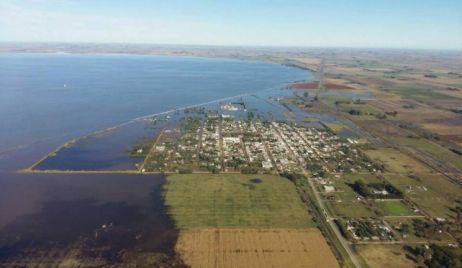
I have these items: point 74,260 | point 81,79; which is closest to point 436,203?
point 74,260

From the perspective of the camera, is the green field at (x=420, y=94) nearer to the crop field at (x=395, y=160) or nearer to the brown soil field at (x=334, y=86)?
the brown soil field at (x=334, y=86)

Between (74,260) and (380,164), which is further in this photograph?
(380,164)

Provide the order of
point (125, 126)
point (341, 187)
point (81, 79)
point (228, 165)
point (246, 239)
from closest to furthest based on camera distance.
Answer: point (246, 239)
point (341, 187)
point (228, 165)
point (125, 126)
point (81, 79)

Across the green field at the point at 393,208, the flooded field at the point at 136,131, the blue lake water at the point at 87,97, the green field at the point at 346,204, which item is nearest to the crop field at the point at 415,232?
the green field at the point at 393,208

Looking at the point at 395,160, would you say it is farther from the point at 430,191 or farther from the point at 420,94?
the point at 420,94

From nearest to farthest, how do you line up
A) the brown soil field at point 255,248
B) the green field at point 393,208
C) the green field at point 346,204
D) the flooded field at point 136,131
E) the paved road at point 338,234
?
1. the brown soil field at point 255,248
2. the paved road at point 338,234
3. the green field at point 346,204
4. the green field at point 393,208
5. the flooded field at point 136,131

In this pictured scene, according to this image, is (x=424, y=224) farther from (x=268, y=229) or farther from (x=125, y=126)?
(x=125, y=126)
